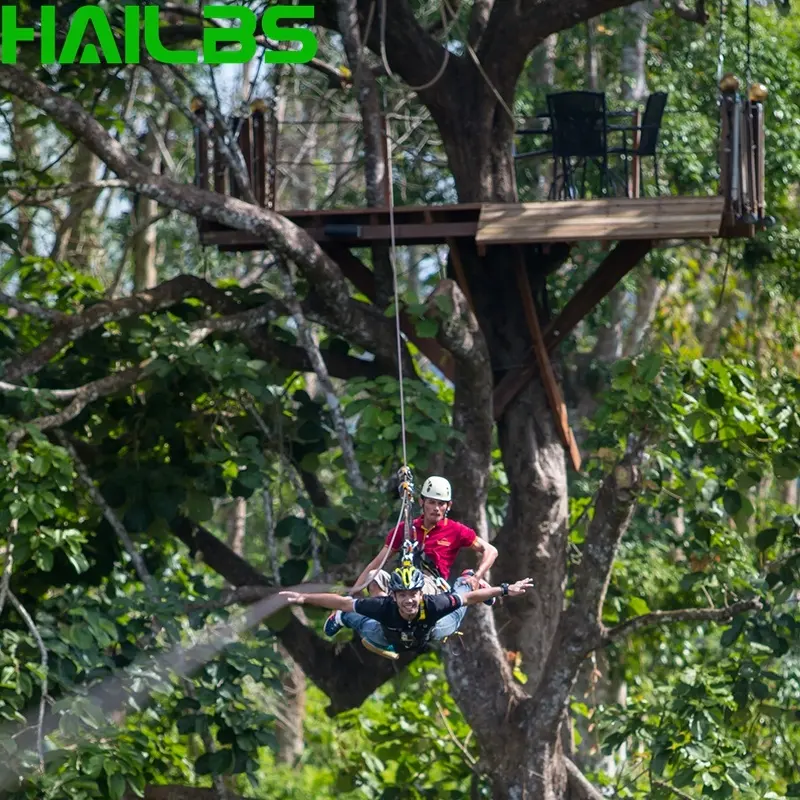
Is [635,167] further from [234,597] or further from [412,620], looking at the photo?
[412,620]

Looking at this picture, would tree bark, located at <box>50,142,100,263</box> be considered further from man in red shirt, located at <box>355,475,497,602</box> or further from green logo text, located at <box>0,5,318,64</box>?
man in red shirt, located at <box>355,475,497,602</box>

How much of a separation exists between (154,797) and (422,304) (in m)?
3.84

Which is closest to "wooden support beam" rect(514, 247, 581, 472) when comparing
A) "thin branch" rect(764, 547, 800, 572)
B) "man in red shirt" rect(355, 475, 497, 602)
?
"thin branch" rect(764, 547, 800, 572)

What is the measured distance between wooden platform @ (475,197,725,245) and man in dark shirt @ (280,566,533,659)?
349 cm

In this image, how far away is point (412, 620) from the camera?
8.12 metres

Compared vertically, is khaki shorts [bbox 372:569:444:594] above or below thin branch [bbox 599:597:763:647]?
above

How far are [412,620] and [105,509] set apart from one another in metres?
4.05

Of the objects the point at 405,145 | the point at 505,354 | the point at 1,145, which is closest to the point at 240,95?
the point at 1,145

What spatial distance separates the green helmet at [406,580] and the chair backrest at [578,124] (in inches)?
193

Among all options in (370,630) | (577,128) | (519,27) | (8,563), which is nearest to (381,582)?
(370,630)

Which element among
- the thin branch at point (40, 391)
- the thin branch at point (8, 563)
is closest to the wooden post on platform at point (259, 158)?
the thin branch at point (40, 391)

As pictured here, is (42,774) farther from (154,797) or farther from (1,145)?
(1,145)

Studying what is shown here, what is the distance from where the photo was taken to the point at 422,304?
10.4 m

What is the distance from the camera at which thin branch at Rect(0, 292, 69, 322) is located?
11188 mm
